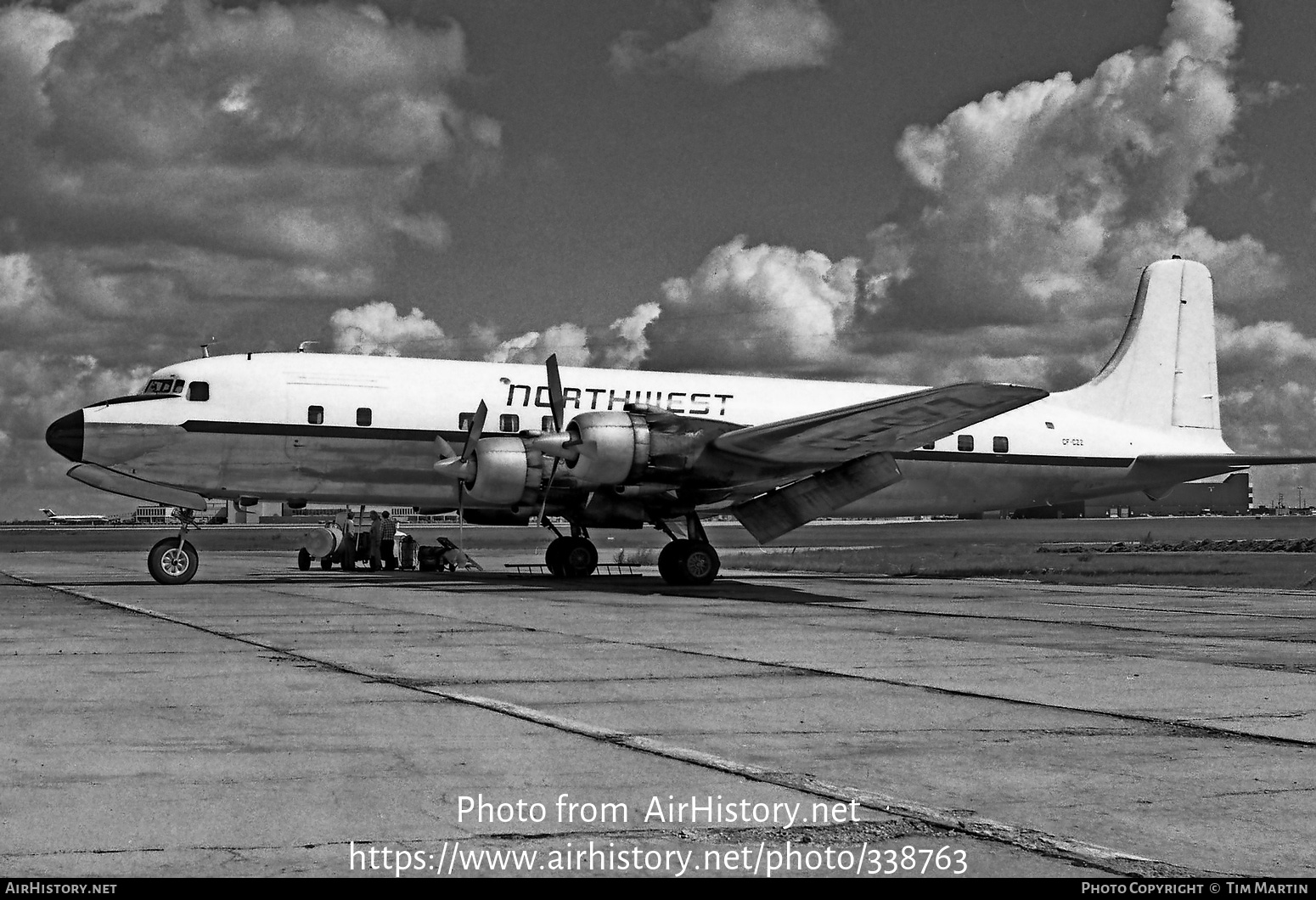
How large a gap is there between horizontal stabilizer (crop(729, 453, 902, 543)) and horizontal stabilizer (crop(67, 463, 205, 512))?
34.1 feet

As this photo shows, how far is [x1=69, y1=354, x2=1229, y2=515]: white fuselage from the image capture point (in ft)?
75.8

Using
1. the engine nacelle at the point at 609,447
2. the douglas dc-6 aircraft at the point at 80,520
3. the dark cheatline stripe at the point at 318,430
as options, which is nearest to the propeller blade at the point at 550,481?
the engine nacelle at the point at 609,447

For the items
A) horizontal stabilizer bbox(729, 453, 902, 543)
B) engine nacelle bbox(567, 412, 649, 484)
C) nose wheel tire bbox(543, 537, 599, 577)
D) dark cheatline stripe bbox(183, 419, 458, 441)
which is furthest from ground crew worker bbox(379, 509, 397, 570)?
engine nacelle bbox(567, 412, 649, 484)

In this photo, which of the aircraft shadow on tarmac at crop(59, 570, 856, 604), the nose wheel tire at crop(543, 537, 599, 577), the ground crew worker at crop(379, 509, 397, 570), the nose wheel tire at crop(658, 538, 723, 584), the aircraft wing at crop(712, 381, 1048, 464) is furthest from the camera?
the ground crew worker at crop(379, 509, 397, 570)

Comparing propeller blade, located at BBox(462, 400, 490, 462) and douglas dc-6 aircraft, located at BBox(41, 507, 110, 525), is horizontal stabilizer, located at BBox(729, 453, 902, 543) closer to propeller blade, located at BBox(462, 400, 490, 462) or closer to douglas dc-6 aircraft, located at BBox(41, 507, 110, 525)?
propeller blade, located at BBox(462, 400, 490, 462)

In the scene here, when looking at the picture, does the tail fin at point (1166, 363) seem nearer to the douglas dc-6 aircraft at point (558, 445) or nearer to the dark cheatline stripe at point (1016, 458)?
the dark cheatline stripe at point (1016, 458)

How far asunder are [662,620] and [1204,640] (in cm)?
614

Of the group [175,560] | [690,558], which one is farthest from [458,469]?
[175,560]

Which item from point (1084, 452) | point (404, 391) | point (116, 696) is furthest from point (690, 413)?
point (116, 696)

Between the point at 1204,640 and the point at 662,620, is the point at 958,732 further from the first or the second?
the point at 662,620

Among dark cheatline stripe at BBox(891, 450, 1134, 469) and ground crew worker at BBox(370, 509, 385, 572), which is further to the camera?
ground crew worker at BBox(370, 509, 385, 572)

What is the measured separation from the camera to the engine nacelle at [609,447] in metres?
21.5

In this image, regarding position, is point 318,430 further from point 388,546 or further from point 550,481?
point 388,546

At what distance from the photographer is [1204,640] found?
13.3m
